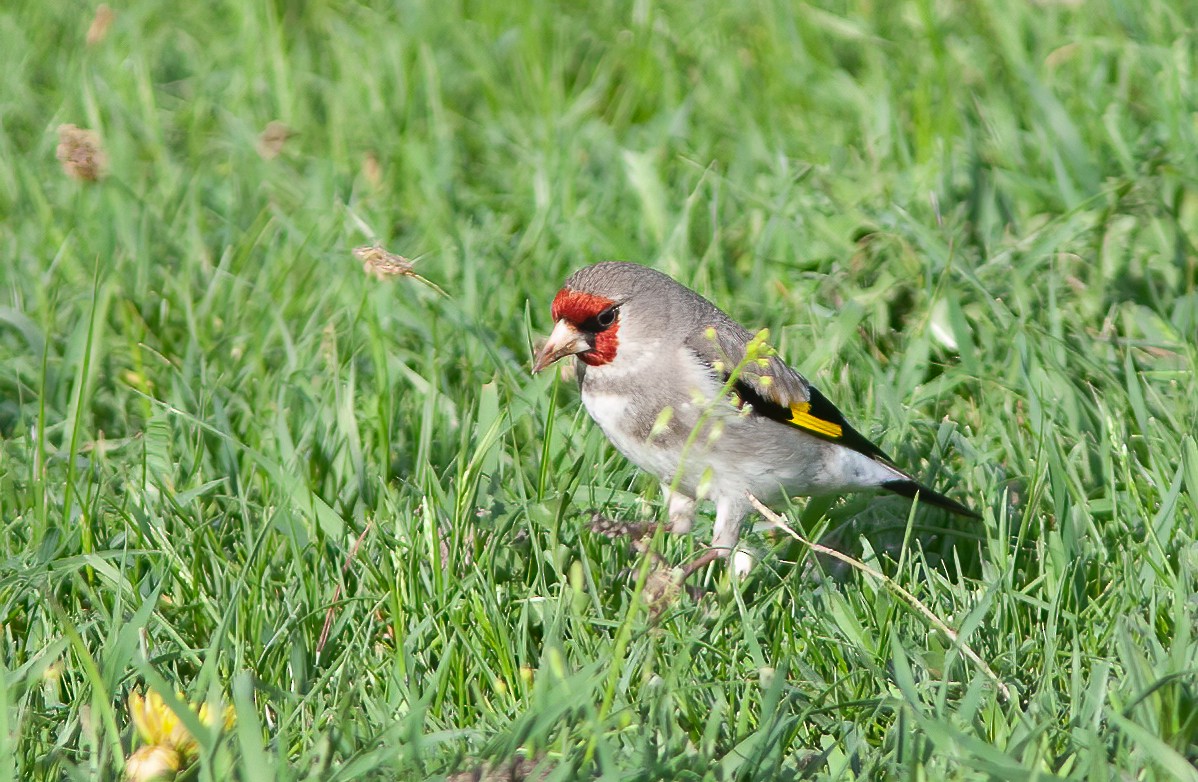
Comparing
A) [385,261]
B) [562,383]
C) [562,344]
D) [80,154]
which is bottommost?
[562,383]

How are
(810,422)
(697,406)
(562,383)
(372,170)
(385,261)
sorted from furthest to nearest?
(372,170) → (562,383) → (810,422) → (697,406) → (385,261)

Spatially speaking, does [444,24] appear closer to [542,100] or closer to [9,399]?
[542,100]

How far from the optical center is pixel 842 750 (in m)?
2.92

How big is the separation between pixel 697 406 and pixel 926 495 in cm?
71

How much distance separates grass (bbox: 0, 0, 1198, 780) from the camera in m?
2.97

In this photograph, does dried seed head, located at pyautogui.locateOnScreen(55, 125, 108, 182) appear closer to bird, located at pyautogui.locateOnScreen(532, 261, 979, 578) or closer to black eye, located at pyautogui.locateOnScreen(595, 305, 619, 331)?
bird, located at pyautogui.locateOnScreen(532, 261, 979, 578)

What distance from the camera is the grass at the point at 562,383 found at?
Result: 2971 mm

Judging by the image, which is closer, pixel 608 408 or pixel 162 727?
pixel 162 727

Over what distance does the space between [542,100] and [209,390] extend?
2763mm

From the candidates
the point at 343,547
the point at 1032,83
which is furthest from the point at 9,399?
the point at 1032,83

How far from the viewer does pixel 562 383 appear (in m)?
4.62

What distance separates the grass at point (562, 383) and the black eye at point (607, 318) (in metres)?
0.34

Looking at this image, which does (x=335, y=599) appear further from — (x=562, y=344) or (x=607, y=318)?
(x=607, y=318)

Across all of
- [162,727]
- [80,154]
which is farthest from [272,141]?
[162,727]
